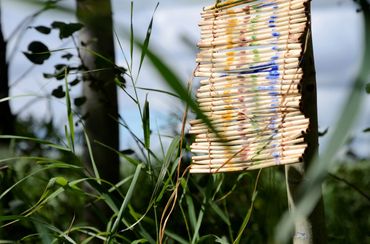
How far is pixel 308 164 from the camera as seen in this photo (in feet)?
5.71

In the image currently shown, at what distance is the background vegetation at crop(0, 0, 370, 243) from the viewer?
5.82 ft

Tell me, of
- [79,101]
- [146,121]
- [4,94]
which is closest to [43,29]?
[79,101]

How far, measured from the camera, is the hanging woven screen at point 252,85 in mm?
1677

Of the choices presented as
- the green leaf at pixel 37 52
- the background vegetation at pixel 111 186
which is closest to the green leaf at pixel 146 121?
the background vegetation at pixel 111 186

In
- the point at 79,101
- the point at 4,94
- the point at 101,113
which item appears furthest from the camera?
the point at 101,113

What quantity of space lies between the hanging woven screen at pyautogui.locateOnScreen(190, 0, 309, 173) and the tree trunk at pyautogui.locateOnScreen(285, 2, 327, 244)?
50 mm

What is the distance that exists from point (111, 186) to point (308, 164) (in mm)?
997

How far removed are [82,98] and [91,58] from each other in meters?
0.31

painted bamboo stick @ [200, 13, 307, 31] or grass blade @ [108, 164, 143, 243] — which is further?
painted bamboo stick @ [200, 13, 307, 31]

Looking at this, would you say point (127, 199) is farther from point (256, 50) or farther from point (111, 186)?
point (111, 186)

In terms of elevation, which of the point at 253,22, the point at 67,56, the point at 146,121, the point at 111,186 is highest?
the point at 253,22

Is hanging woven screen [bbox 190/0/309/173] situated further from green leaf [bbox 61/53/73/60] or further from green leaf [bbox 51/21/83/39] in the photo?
green leaf [bbox 61/53/73/60]

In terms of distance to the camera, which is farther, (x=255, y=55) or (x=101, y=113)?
(x=101, y=113)

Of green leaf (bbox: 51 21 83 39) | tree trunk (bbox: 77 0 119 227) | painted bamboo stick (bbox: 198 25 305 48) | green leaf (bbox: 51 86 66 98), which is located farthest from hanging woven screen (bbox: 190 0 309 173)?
tree trunk (bbox: 77 0 119 227)
